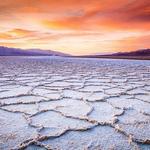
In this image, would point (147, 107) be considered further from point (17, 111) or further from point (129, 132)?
point (17, 111)

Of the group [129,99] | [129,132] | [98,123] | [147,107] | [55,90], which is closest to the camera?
[129,132]

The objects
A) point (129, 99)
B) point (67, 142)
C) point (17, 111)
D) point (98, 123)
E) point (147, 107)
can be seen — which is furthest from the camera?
point (129, 99)

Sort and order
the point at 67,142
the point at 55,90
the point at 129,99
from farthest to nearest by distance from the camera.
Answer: the point at 55,90, the point at 129,99, the point at 67,142

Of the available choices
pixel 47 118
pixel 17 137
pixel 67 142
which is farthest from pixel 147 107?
pixel 17 137

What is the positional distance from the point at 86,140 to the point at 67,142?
4.1 inches

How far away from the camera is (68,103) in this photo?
2.20m

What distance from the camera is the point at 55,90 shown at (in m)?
2.84

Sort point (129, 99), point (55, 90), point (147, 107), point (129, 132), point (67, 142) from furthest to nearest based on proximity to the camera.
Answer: point (55, 90) < point (129, 99) < point (147, 107) < point (129, 132) < point (67, 142)

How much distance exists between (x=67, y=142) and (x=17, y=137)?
0.89 feet

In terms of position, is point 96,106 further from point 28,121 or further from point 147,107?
point 28,121

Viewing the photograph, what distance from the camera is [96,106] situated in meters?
2.11

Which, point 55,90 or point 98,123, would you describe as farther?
point 55,90

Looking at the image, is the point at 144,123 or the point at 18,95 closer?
the point at 144,123

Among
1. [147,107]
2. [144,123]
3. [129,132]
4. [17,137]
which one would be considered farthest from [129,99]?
[17,137]
